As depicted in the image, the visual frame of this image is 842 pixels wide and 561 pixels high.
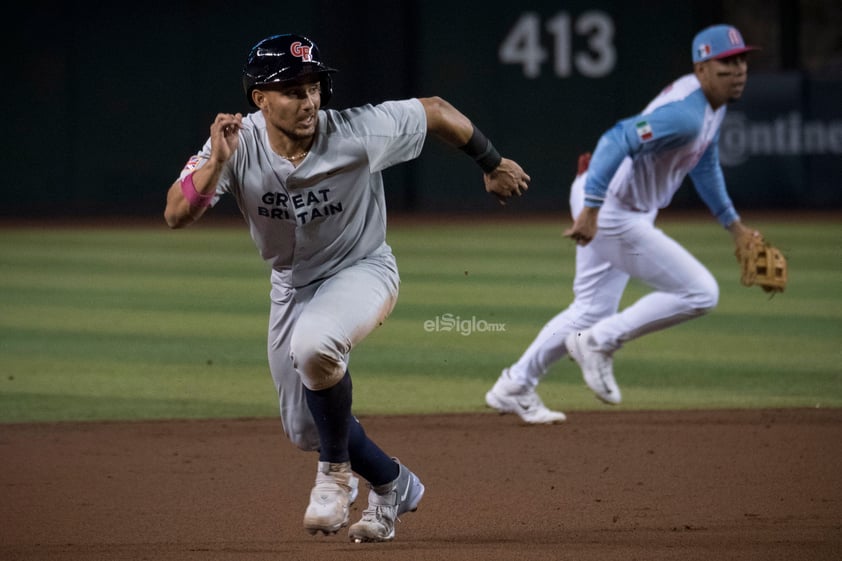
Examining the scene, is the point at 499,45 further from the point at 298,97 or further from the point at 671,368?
the point at 298,97

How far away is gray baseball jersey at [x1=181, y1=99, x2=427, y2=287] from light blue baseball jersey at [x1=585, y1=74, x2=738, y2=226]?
2.20m

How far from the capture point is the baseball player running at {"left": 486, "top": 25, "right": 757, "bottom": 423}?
687 centimetres

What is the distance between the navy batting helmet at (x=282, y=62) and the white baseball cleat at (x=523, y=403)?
3.06 metres

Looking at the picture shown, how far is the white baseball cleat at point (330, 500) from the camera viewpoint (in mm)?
4500

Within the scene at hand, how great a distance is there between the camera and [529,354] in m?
7.19

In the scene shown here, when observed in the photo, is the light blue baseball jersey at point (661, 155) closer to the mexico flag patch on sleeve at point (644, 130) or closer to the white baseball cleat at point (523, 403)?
the mexico flag patch on sleeve at point (644, 130)

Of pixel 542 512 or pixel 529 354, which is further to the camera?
pixel 529 354

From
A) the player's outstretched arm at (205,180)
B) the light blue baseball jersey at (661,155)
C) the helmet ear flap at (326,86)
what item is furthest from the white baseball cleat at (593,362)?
the player's outstretched arm at (205,180)

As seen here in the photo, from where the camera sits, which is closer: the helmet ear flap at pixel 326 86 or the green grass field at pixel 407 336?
the helmet ear flap at pixel 326 86

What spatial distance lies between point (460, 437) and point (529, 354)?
0.64 metres

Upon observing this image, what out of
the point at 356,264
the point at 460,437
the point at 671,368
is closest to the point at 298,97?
the point at 356,264

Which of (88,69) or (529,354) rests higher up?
(88,69)

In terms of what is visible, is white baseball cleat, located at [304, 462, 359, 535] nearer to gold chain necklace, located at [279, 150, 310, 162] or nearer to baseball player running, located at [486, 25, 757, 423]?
gold chain necklace, located at [279, 150, 310, 162]

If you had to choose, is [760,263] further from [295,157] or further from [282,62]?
[282,62]
